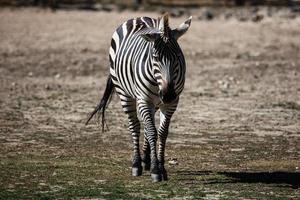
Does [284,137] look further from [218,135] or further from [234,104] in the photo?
[234,104]

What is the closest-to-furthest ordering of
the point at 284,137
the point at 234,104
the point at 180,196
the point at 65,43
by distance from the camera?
the point at 180,196 < the point at 284,137 < the point at 234,104 < the point at 65,43

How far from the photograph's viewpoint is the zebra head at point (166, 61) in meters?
7.64

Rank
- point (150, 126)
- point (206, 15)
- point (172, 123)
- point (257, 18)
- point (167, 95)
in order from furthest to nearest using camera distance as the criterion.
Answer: point (206, 15), point (257, 18), point (172, 123), point (150, 126), point (167, 95)

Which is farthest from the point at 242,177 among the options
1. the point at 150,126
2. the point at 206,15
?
the point at 206,15

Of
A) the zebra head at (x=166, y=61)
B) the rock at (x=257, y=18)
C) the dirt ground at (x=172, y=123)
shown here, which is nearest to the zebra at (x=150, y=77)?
the zebra head at (x=166, y=61)

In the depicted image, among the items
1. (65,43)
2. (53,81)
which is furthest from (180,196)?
(65,43)

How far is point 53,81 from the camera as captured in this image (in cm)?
1522

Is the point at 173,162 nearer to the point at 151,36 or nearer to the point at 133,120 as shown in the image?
the point at 133,120

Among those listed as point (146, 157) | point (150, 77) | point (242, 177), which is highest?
point (150, 77)

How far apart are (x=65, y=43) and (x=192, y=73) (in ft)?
15.8

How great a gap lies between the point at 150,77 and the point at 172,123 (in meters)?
3.59

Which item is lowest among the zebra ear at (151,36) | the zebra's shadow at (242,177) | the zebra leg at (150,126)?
the zebra's shadow at (242,177)

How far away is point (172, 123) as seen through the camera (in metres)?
11.5

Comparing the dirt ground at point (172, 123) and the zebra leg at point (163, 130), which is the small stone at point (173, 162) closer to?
the dirt ground at point (172, 123)
